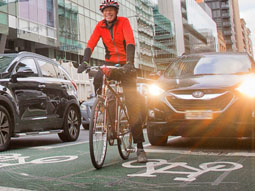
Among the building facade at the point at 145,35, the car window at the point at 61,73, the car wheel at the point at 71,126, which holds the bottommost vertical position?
the car wheel at the point at 71,126

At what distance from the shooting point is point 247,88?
574 cm

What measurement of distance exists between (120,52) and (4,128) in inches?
107

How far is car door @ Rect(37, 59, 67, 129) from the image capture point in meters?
7.69

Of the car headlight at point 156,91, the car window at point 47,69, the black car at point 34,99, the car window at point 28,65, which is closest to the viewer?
the car headlight at point 156,91

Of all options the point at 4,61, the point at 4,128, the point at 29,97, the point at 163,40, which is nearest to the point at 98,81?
the point at 4,128

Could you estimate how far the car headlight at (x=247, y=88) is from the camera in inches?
224

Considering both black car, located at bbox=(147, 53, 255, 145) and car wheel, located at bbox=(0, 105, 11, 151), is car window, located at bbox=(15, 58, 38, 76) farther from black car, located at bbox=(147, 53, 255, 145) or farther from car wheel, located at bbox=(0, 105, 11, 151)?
black car, located at bbox=(147, 53, 255, 145)

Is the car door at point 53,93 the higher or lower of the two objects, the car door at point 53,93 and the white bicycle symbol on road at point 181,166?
the higher

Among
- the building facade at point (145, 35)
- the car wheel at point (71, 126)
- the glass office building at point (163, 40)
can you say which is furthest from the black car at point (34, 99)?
the glass office building at point (163, 40)

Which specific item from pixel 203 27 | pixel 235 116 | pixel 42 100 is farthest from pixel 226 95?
pixel 203 27

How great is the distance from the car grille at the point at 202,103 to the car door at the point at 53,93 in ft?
9.24

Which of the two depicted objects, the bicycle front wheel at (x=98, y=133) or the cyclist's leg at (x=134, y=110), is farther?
the cyclist's leg at (x=134, y=110)

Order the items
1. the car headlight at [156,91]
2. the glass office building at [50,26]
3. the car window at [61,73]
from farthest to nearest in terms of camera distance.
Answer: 1. the glass office building at [50,26]
2. the car window at [61,73]
3. the car headlight at [156,91]

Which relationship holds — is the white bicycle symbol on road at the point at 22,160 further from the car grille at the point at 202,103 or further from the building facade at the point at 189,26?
the building facade at the point at 189,26
